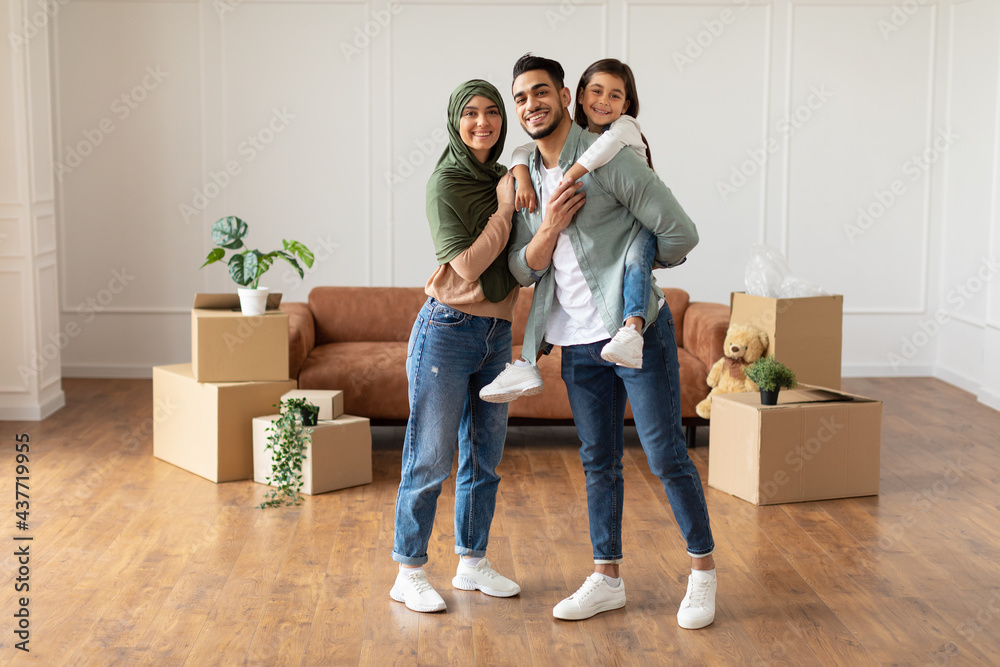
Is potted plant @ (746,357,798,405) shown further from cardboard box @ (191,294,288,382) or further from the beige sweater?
cardboard box @ (191,294,288,382)

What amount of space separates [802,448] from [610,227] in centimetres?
162

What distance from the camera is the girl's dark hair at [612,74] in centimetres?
235

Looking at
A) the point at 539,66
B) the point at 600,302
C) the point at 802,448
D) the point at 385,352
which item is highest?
the point at 539,66

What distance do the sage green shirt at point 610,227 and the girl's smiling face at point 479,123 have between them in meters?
0.14

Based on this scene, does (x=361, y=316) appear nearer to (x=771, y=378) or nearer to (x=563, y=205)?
(x=771, y=378)

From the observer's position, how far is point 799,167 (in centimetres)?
589

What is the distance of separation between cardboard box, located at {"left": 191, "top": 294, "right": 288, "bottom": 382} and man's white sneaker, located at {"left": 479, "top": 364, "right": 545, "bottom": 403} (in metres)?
1.73

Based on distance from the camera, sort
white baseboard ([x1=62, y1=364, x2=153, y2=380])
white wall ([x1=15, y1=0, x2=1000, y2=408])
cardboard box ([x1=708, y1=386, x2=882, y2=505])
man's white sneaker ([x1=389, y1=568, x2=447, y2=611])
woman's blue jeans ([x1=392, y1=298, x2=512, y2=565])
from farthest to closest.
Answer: white baseboard ([x1=62, y1=364, x2=153, y2=380])
white wall ([x1=15, y1=0, x2=1000, y2=408])
cardboard box ([x1=708, y1=386, x2=882, y2=505])
man's white sneaker ([x1=389, y1=568, x2=447, y2=611])
woman's blue jeans ([x1=392, y1=298, x2=512, y2=565])

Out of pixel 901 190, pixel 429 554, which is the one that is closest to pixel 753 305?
A: pixel 429 554

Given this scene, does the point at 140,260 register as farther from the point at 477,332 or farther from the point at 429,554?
the point at 477,332

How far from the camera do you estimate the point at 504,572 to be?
2.87 m

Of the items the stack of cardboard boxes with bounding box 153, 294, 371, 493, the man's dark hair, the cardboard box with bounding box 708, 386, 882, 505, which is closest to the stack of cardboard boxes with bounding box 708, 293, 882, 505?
the cardboard box with bounding box 708, 386, 882, 505

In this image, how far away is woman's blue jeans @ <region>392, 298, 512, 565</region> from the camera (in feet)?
8.09

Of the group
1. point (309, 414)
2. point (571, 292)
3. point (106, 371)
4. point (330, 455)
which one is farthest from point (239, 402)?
point (106, 371)
